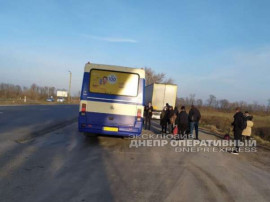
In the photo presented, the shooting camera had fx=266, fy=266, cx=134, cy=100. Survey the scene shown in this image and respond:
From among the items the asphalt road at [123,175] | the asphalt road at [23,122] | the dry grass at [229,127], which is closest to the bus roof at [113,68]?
the asphalt road at [123,175]

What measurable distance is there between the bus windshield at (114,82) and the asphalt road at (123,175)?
2298 mm

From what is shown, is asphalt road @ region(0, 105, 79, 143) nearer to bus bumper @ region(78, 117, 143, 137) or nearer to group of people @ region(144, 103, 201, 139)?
bus bumper @ region(78, 117, 143, 137)

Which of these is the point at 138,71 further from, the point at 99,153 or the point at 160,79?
the point at 160,79

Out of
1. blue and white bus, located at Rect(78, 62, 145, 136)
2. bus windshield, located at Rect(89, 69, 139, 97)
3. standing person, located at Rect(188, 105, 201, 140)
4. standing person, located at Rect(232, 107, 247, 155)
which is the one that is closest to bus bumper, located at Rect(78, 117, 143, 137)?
blue and white bus, located at Rect(78, 62, 145, 136)

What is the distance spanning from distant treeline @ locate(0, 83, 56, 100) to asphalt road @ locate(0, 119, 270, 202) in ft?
272

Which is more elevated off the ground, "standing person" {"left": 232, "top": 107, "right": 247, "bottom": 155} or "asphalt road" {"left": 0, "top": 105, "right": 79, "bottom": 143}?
"standing person" {"left": 232, "top": 107, "right": 247, "bottom": 155}

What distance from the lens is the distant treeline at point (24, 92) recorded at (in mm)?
87200

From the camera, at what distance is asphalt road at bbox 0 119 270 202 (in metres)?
4.99

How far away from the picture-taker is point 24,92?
10081cm

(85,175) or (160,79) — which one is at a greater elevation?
(160,79)

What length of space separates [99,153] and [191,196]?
4183 millimetres

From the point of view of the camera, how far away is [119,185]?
5492mm

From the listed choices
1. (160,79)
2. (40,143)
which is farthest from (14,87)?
(40,143)

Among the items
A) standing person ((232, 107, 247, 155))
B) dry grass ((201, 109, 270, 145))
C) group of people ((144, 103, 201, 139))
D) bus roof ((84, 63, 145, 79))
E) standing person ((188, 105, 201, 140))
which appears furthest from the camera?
dry grass ((201, 109, 270, 145))
